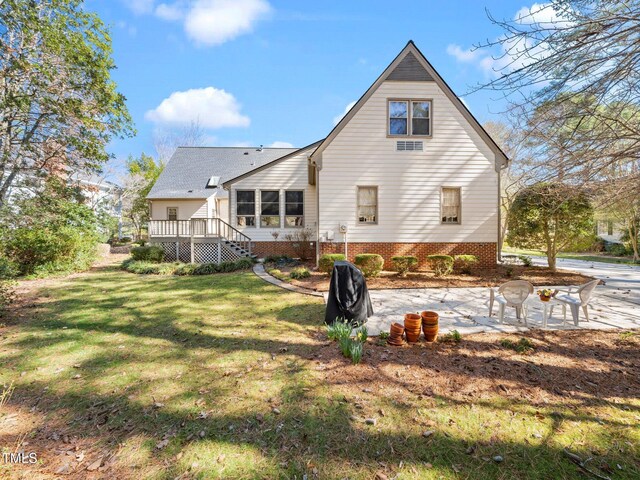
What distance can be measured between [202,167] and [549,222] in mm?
21106

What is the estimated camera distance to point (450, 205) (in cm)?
1129

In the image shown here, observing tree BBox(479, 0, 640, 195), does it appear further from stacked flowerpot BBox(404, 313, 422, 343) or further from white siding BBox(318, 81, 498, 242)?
white siding BBox(318, 81, 498, 242)

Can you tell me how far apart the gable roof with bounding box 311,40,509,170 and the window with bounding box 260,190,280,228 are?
14.0ft

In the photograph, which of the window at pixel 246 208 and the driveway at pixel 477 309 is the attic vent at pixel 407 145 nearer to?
the driveway at pixel 477 309

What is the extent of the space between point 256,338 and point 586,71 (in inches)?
271

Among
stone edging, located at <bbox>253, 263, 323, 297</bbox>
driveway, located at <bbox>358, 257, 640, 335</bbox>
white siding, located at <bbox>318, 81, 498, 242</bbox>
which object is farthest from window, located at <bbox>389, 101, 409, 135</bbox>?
stone edging, located at <bbox>253, 263, 323, 297</bbox>

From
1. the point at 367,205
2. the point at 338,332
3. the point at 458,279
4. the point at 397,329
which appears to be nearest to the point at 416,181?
the point at 367,205

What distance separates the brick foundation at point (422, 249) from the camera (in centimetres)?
1109

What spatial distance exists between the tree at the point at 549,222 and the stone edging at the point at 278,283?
8.53 m

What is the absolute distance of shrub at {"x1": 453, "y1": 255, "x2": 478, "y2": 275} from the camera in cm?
1034

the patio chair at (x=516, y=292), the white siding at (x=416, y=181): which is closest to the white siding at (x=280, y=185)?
the white siding at (x=416, y=181)

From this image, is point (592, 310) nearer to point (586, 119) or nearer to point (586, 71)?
point (586, 119)

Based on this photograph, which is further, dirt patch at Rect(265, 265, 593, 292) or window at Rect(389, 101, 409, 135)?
window at Rect(389, 101, 409, 135)

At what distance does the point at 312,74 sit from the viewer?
528 inches
